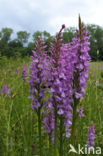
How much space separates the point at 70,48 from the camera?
1979 millimetres

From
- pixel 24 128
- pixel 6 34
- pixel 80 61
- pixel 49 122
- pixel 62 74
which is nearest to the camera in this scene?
pixel 62 74

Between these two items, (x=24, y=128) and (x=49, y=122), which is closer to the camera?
(x=49, y=122)

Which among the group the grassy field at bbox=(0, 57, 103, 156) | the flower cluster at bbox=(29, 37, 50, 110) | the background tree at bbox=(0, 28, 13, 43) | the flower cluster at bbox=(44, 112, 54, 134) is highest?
the background tree at bbox=(0, 28, 13, 43)

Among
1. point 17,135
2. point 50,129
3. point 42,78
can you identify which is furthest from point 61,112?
point 17,135

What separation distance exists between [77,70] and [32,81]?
500mm

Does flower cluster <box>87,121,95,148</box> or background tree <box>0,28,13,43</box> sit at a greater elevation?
background tree <box>0,28,13,43</box>

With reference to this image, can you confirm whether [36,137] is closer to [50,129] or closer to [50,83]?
[50,129]

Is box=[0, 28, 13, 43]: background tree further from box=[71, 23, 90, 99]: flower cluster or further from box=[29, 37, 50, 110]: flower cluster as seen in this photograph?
box=[71, 23, 90, 99]: flower cluster

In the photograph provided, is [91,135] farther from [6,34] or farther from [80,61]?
[6,34]

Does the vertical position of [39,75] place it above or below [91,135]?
above

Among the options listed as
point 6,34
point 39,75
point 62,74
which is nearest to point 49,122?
point 39,75

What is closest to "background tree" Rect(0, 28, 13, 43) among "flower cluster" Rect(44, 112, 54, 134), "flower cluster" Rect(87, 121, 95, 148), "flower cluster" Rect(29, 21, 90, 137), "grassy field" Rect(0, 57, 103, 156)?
"grassy field" Rect(0, 57, 103, 156)

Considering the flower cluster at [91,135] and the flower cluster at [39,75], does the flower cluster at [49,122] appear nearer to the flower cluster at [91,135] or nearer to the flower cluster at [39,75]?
the flower cluster at [39,75]

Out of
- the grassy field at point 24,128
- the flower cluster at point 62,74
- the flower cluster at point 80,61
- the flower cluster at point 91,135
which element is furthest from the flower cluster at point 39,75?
the flower cluster at point 91,135
